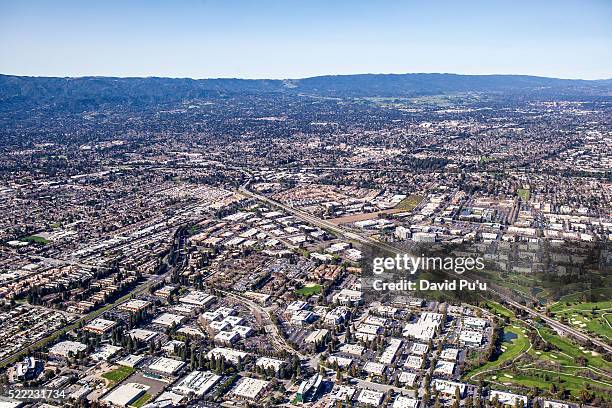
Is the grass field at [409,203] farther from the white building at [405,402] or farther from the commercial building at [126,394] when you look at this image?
the commercial building at [126,394]

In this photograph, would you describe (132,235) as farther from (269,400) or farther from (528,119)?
(528,119)

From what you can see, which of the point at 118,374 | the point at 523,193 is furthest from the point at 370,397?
the point at 523,193

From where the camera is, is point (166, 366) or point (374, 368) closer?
point (374, 368)

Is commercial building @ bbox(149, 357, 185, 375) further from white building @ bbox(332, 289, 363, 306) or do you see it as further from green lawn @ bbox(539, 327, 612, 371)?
green lawn @ bbox(539, 327, 612, 371)

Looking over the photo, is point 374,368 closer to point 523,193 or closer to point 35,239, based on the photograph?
point 35,239

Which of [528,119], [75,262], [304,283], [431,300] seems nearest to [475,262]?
[431,300]

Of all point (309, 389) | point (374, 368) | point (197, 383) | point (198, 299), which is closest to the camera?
point (309, 389)
